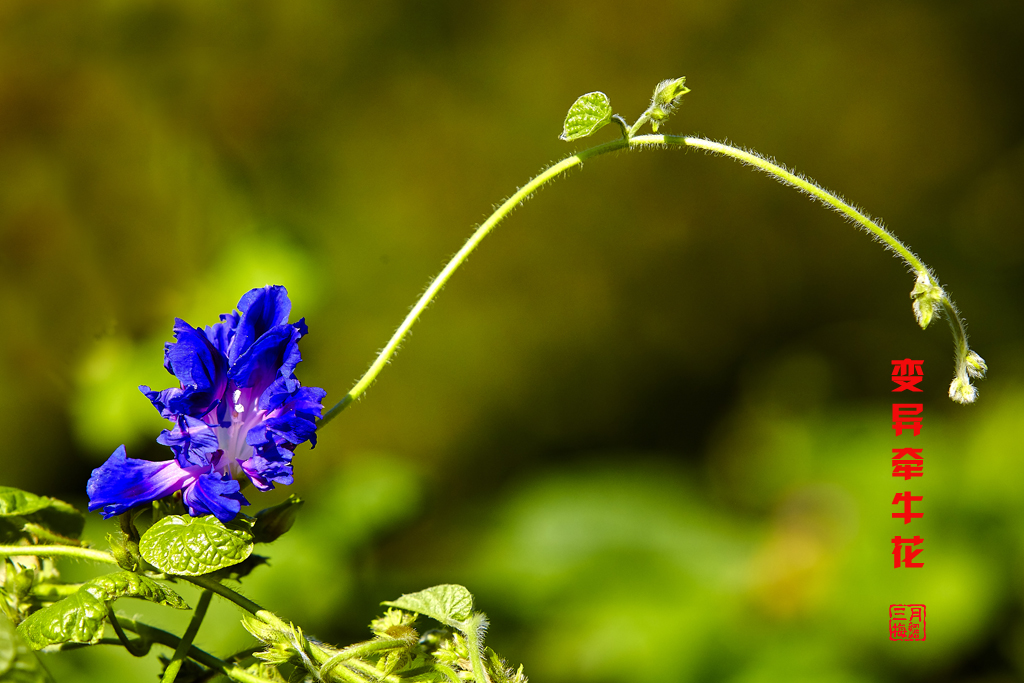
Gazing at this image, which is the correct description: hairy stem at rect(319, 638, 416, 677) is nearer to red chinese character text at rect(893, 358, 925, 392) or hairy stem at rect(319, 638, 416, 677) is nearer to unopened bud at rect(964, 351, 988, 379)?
unopened bud at rect(964, 351, 988, 379)

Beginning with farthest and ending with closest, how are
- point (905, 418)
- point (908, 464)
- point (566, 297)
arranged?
point (566, 297) → point (905, 418) → point (908, 464)

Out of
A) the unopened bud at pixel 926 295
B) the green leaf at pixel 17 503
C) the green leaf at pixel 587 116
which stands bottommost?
the green leaf at pixel 17 503

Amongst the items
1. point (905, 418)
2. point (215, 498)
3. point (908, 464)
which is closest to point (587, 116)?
point (215, 498)

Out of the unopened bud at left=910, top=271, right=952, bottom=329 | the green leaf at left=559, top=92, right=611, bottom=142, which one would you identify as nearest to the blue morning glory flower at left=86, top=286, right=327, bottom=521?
the green leaf at left=559, top=92, right=611, bottom=142

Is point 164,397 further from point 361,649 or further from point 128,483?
point 361,649

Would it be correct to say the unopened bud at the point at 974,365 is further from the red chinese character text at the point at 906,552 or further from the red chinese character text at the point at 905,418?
the red chinese character text at the point at 905,418

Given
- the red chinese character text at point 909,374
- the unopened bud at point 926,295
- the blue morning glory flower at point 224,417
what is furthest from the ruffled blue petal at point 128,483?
the red chinese character text at point 909,374

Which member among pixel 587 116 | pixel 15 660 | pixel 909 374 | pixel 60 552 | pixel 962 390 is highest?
pixel 909 374
